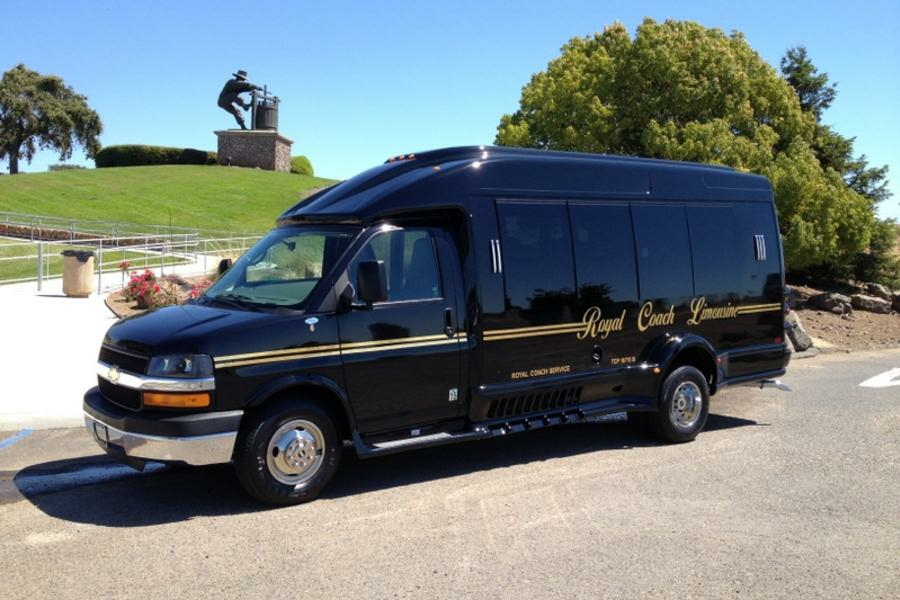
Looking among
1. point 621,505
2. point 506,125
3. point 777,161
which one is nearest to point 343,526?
point 621,505

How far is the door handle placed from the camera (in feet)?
20.6

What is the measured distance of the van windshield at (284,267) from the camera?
5.94 meters

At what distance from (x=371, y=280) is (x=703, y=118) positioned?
1983 centimetres

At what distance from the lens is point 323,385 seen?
5637mm

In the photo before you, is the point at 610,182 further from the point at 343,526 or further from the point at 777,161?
the point at 777,161

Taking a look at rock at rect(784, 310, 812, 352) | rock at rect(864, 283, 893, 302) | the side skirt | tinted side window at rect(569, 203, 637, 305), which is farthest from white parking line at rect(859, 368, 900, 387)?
rock at rect(864, 283, 893, 302)

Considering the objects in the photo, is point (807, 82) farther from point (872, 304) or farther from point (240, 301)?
point (240, 301)

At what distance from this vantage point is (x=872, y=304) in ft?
77.7

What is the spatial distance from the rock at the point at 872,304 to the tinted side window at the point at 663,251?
18.7 m

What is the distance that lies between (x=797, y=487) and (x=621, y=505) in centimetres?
161

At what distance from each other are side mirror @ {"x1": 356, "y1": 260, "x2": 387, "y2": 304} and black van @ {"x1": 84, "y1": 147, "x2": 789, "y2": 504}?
2 cm

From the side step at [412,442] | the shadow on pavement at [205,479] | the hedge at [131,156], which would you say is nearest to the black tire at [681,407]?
the shadow on pavement at [205,479]

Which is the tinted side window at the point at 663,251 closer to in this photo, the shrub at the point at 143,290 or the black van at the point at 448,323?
the black van at the point at 448,323

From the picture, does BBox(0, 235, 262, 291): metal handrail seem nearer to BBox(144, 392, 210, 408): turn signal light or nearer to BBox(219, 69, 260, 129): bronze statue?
BBox(144, 392, 210, 408): turn signal light
